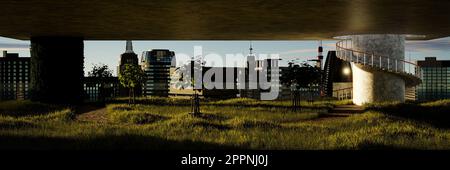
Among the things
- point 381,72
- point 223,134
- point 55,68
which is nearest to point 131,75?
point 55,68

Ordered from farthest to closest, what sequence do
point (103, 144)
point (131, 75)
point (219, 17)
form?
1. point (131, 75)
2. point (219, 17)
3. point (103, 144)

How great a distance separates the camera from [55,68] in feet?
108

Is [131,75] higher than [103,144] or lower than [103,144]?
higher

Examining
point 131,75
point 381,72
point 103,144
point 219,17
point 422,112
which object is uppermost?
point 219,17

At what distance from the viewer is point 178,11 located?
19.9 meters

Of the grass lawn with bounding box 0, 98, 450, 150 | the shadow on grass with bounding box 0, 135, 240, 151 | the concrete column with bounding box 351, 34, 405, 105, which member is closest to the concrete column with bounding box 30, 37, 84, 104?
the grass lawn with bounding box 0, 98, 450, 150

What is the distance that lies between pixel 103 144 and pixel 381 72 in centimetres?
2115

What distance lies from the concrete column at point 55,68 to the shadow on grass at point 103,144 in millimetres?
17477

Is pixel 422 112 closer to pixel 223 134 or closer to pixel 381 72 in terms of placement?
pixel 381 72

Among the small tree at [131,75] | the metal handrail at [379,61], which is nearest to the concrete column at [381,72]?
the metal handrail at [379,61]

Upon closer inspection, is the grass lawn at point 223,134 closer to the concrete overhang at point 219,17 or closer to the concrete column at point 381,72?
the concrete overhang at point 219,17

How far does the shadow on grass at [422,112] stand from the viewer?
23.8 metres
